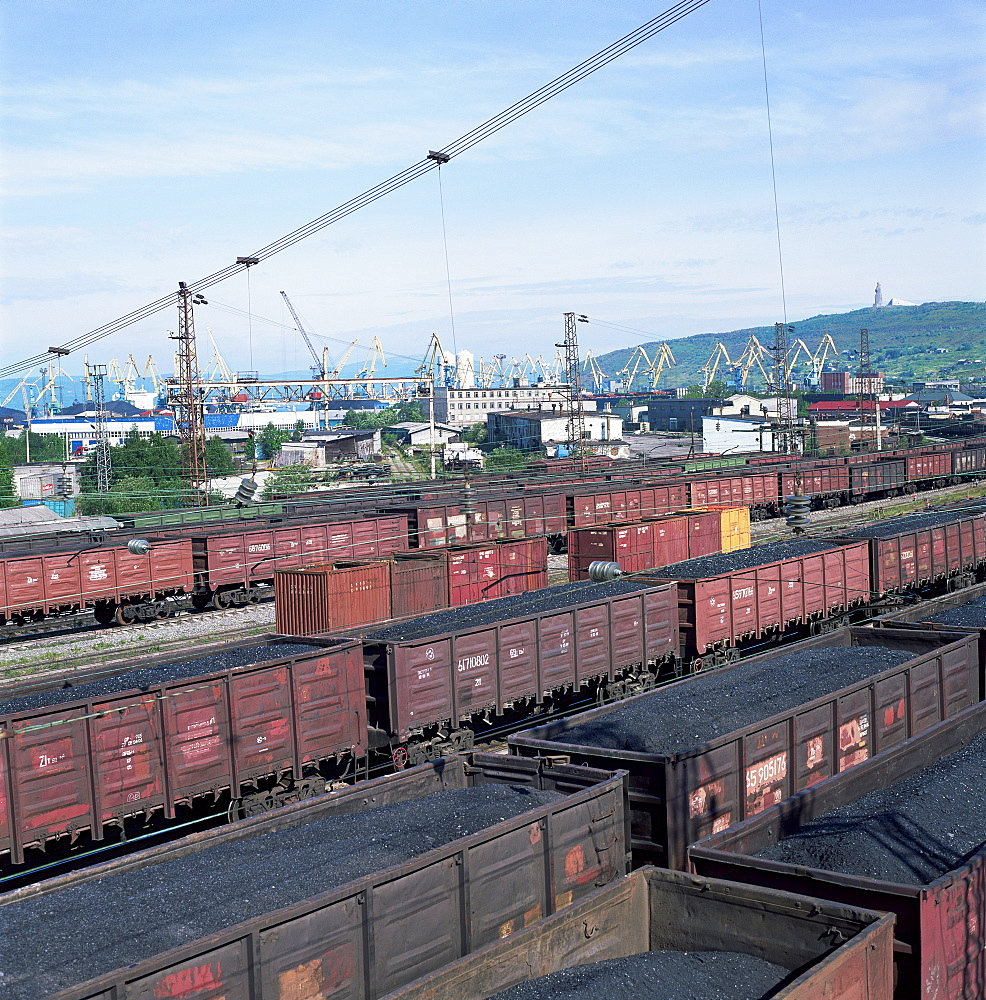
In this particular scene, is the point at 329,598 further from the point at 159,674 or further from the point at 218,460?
the point at 218,460

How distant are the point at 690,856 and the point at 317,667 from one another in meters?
7.72

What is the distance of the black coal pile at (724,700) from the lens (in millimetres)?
11430

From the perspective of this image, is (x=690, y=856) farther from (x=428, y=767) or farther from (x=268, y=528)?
(x=268, y=528)

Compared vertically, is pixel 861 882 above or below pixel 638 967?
above

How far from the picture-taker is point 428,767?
1039cm

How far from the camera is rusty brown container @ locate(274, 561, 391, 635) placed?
21.4 m

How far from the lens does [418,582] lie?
2383 cm

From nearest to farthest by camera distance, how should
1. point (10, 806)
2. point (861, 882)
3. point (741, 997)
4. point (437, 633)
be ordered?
point (741, 997), point (861, 882), point (10, 806), point (437, 633)

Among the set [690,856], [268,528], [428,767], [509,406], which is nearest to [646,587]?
[428,767]

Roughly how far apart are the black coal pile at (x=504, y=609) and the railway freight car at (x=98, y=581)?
12514 millimetres

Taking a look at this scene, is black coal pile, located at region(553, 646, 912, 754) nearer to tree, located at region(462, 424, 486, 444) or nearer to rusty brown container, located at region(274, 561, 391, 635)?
rusty brown container, located at region(274, 561, 391, 635)

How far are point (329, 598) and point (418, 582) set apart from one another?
305 centimetres

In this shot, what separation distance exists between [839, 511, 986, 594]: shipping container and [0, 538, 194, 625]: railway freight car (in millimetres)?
19481

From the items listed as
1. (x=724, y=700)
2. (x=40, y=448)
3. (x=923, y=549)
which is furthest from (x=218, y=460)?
(x=724, y=700)
